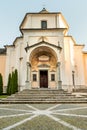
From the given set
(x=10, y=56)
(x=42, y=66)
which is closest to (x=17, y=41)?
(x=10, y=56)

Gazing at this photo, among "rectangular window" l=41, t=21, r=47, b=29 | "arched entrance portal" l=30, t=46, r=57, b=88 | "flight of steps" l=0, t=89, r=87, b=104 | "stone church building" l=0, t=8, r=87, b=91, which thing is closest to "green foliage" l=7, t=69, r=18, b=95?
"stone church building" l=0, t=8, r=87, b=91

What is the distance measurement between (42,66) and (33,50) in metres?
2.82

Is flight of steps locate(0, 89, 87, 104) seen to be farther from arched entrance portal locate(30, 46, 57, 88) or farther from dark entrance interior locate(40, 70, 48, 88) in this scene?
dark entrance interior locate(40, 70, 48, 88)

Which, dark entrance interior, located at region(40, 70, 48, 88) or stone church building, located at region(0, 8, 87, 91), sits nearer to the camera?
stone church building, located at region(0, 8, 87, 91)

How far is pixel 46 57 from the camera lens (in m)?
22.0

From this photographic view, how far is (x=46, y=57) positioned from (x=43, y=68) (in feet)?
5.38

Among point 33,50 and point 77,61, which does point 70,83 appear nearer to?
point 77,61

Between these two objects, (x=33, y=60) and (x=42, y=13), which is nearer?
(x=33, y=60)

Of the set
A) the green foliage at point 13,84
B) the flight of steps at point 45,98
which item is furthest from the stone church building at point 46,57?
the flight of steps at point 45,98

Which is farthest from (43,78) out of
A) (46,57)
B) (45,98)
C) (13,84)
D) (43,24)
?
(45,98)

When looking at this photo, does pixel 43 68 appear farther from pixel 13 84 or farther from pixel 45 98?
pixel 45 98

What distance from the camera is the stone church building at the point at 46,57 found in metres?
20.5

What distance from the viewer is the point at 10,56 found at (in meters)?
25.0

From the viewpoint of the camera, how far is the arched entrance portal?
70.2ft
